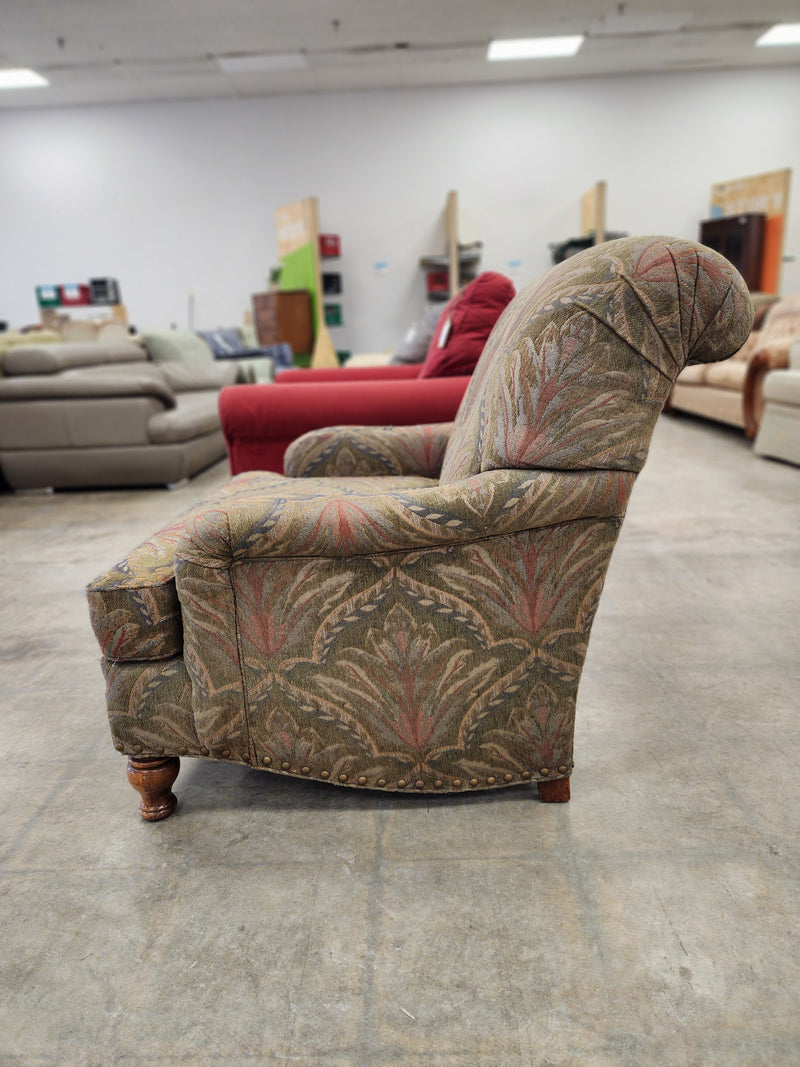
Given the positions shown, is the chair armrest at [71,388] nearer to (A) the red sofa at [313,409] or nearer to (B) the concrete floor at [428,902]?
(A) the red sofa at [313,409]

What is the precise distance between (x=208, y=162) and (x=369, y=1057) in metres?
8.44

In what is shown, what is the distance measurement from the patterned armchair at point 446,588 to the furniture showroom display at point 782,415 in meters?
2.97

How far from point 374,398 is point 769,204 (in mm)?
6359

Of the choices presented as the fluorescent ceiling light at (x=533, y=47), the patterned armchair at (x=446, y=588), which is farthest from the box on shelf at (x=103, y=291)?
the patterned armchair at (x=446, y=588)

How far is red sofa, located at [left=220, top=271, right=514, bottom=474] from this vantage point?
2.21 metres

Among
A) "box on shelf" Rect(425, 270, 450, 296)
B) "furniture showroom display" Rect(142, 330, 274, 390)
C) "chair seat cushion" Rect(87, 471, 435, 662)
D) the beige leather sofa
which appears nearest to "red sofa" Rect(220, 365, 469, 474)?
"chair seat cushion" Rect(87, 471, 435, 662)

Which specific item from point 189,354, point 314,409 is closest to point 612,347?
point 314,409

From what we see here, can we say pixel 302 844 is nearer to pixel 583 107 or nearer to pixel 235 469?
pixel 235 469

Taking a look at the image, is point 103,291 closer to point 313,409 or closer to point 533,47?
point 533,47

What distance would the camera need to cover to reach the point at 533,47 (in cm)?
639

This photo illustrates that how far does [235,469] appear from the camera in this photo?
2496 mm

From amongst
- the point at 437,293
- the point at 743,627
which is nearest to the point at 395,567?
the point at 743,627

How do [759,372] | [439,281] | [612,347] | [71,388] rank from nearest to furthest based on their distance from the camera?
1. [612,347]
2. [71,388]
3. [759,372]
4. [439,281]

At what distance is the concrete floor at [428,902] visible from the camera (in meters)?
0.83
